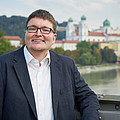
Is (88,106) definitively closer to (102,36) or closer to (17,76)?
(17,76)

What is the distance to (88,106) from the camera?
67 cm

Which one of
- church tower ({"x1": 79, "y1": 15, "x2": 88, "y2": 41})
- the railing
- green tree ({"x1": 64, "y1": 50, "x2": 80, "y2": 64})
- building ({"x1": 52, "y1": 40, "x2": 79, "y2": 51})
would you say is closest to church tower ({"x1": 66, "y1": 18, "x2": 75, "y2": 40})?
church tower ({"x1": 79, "y1": 15, "x2": 88, "y2": 41})

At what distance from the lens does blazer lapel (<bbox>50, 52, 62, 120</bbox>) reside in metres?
A: 0.65

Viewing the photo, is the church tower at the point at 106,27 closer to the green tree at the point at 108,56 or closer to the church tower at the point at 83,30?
the church tower at the point at 83,30

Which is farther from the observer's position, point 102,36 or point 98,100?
point 102,36

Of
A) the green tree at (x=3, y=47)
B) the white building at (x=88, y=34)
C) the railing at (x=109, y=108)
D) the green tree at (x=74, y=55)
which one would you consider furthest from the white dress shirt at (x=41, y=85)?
the white building at (x=88, y=34)

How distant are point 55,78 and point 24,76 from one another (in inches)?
3.7

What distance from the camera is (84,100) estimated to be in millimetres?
689

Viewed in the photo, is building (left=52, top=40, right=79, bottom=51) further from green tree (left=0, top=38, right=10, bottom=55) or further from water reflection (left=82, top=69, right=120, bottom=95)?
water reflection (left=82, top=69, right=120, bottom=95)

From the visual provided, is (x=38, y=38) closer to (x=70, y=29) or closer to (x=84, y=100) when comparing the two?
(x=84, y=100)

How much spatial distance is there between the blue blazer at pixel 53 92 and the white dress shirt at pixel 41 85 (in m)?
0.02

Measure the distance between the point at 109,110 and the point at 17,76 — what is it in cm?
30

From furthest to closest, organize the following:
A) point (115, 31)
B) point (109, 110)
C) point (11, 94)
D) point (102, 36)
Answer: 1. point (115, 31)
2. point (102, 36)
3. point (109, 110)
4. point (11, 94)

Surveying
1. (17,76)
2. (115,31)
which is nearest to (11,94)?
(17,76)
